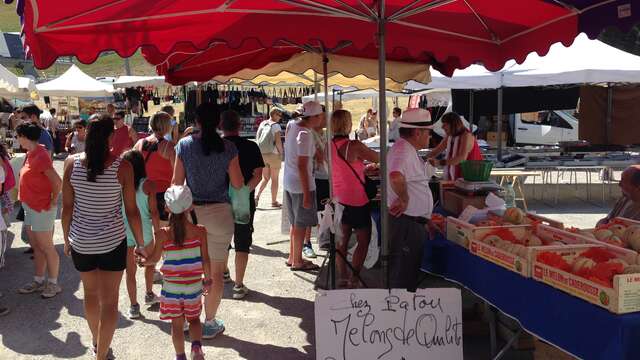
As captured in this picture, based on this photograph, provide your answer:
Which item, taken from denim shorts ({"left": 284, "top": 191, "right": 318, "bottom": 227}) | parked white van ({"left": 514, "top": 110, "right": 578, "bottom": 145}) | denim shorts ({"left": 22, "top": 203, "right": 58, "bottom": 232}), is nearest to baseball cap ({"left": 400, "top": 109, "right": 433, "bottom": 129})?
denim shorts ({"left": 284, "top": 191, "right": 318, "bottom": 227})

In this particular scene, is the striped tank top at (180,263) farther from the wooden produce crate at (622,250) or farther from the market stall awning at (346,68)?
the market stall awning at (346,68)

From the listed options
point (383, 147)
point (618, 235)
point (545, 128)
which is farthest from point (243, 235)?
point (545, 128)

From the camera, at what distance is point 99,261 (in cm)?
366

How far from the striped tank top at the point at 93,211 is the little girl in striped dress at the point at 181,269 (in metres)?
0.33

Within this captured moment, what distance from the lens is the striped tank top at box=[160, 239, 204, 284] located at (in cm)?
364

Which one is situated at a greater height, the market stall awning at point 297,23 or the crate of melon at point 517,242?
the market stall awning at point 297,23

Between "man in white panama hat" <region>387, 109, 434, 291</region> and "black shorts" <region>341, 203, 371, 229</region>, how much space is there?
3.30ft

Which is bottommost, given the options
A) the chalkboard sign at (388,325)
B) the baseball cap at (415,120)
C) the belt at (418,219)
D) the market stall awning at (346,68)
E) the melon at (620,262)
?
the chalkboard sign at (388,325)

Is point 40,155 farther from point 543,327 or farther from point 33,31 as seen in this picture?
point 543,327

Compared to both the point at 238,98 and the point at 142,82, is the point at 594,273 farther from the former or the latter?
the point at 238,98

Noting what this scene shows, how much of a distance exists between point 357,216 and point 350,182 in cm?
33

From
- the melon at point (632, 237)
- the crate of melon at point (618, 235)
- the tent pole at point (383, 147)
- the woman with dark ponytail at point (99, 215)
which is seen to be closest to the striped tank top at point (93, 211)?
the woman with dark ponytail at point (99, 215)

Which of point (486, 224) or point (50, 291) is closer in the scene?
point (486, 224)

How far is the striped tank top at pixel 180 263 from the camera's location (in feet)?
11.9
